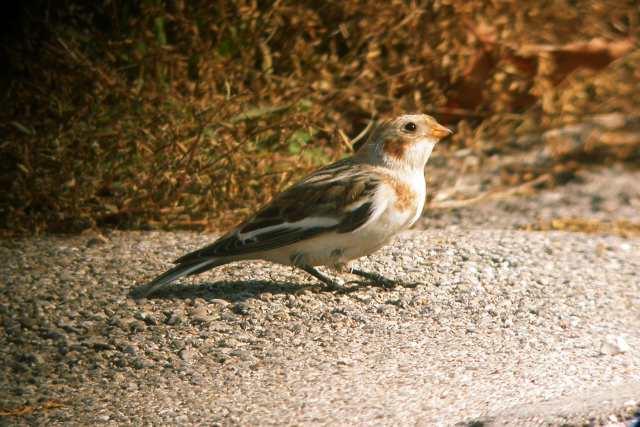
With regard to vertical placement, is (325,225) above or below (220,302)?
above

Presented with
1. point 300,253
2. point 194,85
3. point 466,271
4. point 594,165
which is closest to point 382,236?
point 300,253

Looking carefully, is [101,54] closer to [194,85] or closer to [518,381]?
[194,85]

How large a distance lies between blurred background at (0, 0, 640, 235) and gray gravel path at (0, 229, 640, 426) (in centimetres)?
50

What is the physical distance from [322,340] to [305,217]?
569 mm

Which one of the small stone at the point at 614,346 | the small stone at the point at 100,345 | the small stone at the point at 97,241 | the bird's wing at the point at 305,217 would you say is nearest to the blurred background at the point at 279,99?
the small stone at the point at 97,241

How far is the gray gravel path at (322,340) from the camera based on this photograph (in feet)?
10.3

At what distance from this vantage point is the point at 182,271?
392 centimetres

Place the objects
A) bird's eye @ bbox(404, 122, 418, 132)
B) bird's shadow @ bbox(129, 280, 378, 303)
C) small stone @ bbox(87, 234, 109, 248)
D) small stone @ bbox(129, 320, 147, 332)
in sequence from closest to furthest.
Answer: small stone @ bbox(129, 320, 147, 332) → bird's shadow @ bbox(129, 280, 378, 303) → bird's eye @ bbox(404, 122, 418, 132) → small stone @ bbox(87, 234, 109, 248)

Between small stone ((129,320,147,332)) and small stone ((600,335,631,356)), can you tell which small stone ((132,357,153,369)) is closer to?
small stone ((129,320,147,332))

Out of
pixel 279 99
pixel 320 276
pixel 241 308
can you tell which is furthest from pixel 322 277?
pixel 279 99

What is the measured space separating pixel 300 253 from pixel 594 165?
3.80 m

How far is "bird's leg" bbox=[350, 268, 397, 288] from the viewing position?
4160 millimetres

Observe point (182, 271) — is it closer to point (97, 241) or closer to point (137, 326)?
point (137, 326)

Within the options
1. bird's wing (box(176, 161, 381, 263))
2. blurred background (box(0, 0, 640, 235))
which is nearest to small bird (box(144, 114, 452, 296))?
bird's wing (box(176, 161, 381, 263))
